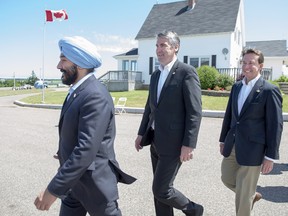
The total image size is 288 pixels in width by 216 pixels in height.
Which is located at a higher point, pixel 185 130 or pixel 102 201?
Result: pixel 185 130

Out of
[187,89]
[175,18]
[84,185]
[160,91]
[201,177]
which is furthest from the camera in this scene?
[175,18]

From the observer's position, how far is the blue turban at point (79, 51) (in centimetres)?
207

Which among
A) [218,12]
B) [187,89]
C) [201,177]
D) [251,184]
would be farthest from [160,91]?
[218,12]

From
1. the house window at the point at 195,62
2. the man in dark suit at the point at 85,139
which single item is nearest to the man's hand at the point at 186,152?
the man in dark suit at the point at 85,139

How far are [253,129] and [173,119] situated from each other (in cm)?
77

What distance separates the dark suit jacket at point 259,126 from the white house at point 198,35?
19.3 metres

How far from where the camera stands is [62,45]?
212cm

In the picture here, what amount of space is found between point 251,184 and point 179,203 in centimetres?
73

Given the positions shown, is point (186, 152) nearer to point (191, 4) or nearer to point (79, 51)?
point (79, 51)

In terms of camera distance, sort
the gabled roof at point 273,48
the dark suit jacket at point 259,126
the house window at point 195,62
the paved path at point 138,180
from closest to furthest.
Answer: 1. the dark suit jacket at point 259,126
2. the paved path at point 138,180
3. the house window at point 195,62
4. the gabled roof at point 273,48

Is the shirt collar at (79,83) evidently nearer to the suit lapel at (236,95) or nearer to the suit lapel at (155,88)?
the suit lapel at (155,88)

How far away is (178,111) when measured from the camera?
286 cm

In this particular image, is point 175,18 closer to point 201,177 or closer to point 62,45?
point 201,177

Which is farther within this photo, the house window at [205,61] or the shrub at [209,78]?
the house window at [205,61]
